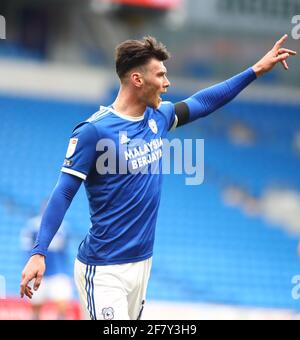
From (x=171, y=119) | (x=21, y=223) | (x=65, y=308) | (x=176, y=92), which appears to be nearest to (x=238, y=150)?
(x=176, y=92)

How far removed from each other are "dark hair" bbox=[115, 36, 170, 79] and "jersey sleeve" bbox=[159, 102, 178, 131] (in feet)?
1.21

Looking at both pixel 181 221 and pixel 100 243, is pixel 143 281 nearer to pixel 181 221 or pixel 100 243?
pixel 100 243

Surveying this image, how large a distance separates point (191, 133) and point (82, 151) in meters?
12.1

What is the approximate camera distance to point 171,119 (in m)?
5.15

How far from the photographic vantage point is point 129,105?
16.0 feet

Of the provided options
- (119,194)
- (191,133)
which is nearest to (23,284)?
(119,194)

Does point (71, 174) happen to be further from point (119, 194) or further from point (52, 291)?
point (52, 291)

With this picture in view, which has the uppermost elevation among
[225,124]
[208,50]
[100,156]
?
[208,50]

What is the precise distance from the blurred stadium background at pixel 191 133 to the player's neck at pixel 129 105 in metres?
8.51

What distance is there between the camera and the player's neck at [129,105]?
15.9 ft

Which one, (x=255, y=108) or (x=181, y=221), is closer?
(x=181, y=221)

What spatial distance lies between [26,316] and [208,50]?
8805mm

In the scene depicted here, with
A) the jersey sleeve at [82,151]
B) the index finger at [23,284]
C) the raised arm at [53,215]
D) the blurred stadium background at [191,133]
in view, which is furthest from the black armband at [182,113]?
the blurred stadium background at [191,133]

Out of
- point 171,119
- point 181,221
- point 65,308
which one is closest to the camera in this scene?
point 171,119
